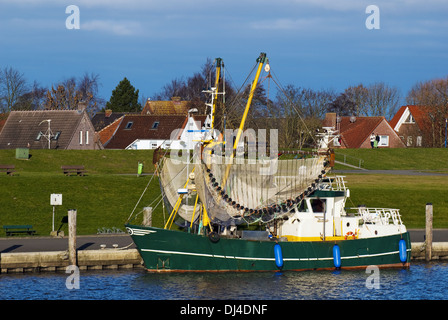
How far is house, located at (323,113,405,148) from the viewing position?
4692 inches

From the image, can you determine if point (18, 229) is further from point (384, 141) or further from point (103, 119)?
point (103, 119)

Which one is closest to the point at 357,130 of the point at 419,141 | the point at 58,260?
the point at 419,141

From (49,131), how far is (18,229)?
159ft

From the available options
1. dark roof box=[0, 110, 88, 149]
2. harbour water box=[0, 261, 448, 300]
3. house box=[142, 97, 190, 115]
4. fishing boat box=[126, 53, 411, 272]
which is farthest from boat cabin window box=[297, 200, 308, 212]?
house box=[142, 97, 190, 115]

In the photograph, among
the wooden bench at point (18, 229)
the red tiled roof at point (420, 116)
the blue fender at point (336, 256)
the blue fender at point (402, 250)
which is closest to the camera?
the blue fender at point (336, 256)

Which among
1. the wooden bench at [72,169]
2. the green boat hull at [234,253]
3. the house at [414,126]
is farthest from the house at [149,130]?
the green boat hull at [234,253]

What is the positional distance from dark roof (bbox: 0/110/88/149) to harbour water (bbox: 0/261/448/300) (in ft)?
182

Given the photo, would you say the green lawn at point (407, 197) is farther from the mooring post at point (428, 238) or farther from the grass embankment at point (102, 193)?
the mooring post at point (428, 238)

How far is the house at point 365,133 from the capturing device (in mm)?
119188

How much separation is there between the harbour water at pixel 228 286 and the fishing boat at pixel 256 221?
718mm

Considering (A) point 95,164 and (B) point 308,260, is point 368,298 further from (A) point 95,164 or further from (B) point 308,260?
(A) point 95,164
